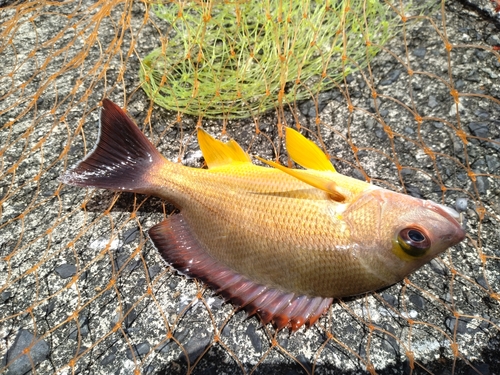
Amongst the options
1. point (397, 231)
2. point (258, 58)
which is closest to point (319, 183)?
point (397, 231)

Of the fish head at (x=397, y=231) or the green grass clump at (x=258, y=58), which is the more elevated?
the green grass clump at (x=258, y=58)

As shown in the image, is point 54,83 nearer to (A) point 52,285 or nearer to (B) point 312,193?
(A) point 52,285

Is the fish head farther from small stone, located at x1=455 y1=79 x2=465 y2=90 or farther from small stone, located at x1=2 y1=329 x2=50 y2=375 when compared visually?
small stone, located at x1=2 y1=329 x2=50 y2=375

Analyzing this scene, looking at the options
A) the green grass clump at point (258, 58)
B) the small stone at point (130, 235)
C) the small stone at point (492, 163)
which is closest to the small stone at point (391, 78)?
the green grass clump at point (258, 58)

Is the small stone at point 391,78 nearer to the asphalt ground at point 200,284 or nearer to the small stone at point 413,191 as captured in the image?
the asphalt ground at point 200,284

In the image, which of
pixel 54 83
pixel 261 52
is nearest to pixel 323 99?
pixel 261 52

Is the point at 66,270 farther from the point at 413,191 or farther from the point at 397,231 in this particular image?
the point at 413,191
